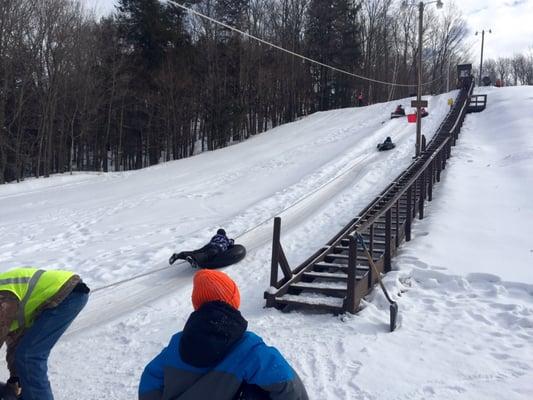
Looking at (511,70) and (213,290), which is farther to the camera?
(511,70)

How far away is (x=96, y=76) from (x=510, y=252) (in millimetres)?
32472

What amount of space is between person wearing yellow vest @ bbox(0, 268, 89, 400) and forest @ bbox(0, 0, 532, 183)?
1041 inches

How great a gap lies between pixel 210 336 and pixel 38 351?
6.71 ft

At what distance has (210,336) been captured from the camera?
2375mm

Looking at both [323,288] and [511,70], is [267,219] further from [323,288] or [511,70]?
[511,70]

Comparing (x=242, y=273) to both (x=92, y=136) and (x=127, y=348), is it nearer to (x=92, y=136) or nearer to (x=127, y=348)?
(x=127, y=348)

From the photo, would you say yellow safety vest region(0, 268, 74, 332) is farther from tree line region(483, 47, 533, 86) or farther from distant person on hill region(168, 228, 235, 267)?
tree line region(483, 47, 533, 86)

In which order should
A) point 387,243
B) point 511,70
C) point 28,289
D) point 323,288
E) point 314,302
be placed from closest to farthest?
point 28,289
point 314,302
point 323,288
point 387,243
point 511,70

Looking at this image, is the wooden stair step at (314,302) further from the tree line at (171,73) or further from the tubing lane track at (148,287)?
the tree line at (171,73)

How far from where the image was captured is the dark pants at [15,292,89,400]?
369 cm

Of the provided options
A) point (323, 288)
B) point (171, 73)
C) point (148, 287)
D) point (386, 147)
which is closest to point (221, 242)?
point (148, 287)

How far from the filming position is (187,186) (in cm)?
1914

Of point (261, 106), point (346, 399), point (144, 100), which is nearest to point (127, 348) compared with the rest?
point (346, 399)

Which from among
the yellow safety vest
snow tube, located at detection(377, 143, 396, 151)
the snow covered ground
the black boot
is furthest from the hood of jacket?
snow tube, located at detection(377, 143, 396, 151)
